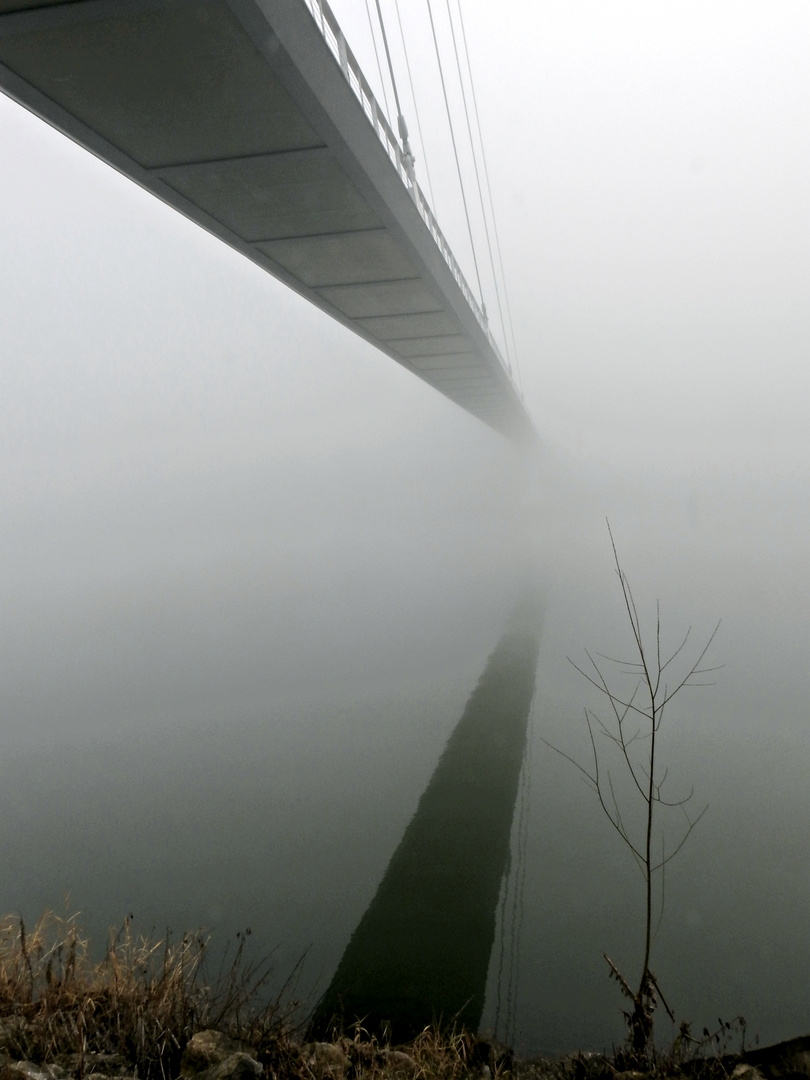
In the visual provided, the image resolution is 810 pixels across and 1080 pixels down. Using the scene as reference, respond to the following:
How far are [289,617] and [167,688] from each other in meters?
5.71

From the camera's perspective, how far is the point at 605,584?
19984 mm

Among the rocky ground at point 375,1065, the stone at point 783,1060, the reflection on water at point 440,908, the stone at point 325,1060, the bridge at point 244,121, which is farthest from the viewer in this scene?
the reflection on water at point 440,908

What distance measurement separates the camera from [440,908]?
517 cm

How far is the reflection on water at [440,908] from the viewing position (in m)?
4.18

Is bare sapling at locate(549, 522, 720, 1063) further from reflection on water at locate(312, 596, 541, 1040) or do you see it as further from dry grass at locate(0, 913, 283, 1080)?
dry grass at locate(0, 913, 283, 1080)

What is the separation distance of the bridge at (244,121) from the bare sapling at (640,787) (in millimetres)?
2811

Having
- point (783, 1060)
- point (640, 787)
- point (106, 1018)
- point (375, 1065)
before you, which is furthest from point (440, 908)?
point (783, 1060)

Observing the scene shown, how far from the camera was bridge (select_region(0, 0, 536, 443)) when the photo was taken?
331 centimetres

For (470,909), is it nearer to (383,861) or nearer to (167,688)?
(383,861)

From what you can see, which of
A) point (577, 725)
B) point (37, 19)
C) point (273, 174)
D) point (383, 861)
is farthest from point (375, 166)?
point (577, 725)

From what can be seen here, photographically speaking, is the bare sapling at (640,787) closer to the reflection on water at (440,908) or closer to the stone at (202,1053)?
the reflection on water at (440,908)

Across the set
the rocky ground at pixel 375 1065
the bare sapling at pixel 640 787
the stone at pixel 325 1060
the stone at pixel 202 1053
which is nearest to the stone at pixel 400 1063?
the rocky ground at pixel 375 1065

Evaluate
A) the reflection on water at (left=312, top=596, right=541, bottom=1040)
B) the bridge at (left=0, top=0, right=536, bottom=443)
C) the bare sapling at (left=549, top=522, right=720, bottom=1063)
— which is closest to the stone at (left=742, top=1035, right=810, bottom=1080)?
the bare sapling at (left=549, top=522, right=720, bottom=1063)

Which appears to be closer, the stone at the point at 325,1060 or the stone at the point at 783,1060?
the stone at the point at 783,1060
